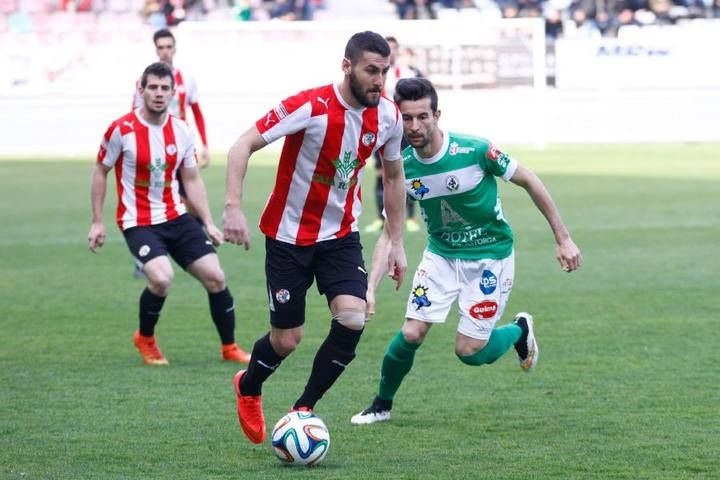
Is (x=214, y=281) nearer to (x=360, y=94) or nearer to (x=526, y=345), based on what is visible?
(x=526, y=345)

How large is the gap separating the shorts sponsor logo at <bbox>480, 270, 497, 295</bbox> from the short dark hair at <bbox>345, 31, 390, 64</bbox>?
1658mm

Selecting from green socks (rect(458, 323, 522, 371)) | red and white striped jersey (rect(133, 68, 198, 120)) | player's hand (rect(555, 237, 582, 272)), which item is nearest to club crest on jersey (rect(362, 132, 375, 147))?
player's hand (rect(555, 237, 582, 272))

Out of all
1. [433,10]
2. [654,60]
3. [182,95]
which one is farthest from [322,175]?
[433,10]

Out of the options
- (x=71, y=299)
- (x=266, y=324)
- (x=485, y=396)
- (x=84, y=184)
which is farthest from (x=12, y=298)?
(x=84, y=184)

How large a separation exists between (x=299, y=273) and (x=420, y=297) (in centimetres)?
97

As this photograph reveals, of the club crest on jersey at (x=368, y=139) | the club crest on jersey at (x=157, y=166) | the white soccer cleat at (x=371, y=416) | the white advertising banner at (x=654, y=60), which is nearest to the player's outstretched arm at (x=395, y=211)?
the club crest on jersey at (x=368, y=139)

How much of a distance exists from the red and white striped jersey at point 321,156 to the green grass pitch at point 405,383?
1.07m

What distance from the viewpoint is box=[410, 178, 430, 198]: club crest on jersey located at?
6.65 m

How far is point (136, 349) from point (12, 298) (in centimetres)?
269

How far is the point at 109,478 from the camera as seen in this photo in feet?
18.1

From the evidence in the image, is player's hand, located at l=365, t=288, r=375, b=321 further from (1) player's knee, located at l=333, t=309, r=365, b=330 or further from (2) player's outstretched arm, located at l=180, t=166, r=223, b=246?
(2) player's outstretched arm, located at l=180, t=166, r=223, b=246

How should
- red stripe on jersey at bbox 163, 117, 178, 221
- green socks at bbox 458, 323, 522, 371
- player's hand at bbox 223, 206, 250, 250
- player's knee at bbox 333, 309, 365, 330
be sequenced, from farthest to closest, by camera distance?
red stripe on jersey at bbox 163, 117, 178, 221 → green socks at bbox 458, 323, 522, 371 → player's knee at bbox 333, 309, 365, 330 → player's hand at bbox 223, 206, 250, 250

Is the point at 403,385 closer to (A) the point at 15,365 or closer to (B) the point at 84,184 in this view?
(A) the point at 15,365

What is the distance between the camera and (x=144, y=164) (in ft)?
28.4
